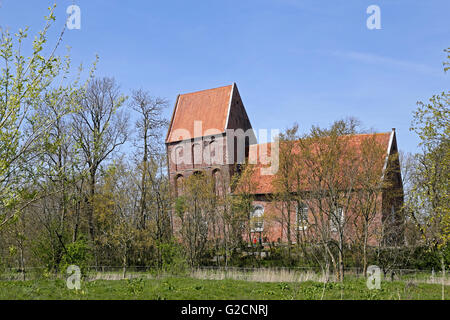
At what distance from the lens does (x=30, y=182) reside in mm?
10242

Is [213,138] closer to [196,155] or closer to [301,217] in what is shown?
[196,155]

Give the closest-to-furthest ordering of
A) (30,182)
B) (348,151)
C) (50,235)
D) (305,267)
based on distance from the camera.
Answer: (30,182), (50,235), (305,267), (348,151)

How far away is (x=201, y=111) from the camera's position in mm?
46562

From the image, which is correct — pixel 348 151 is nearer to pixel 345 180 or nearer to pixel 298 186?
pixel 345 180

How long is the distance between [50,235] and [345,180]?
16822mm

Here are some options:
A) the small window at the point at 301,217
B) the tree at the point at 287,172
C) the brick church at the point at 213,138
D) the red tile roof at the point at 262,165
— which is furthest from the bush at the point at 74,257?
the brick church at the point at 213,138

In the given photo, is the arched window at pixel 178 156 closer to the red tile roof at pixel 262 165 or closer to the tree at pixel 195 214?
the red tile roof at pixel 262 165

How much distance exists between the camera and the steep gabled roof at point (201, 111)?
44.7m

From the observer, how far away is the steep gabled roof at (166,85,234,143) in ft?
147

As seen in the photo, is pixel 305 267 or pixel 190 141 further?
pixel 190 141

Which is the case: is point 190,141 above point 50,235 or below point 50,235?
above

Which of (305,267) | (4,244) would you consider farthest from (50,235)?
(305,267)

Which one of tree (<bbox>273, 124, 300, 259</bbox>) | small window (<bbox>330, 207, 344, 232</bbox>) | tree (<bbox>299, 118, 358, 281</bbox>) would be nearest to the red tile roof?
tree (<bbox>273, 124, 300, 259</bbox>)
